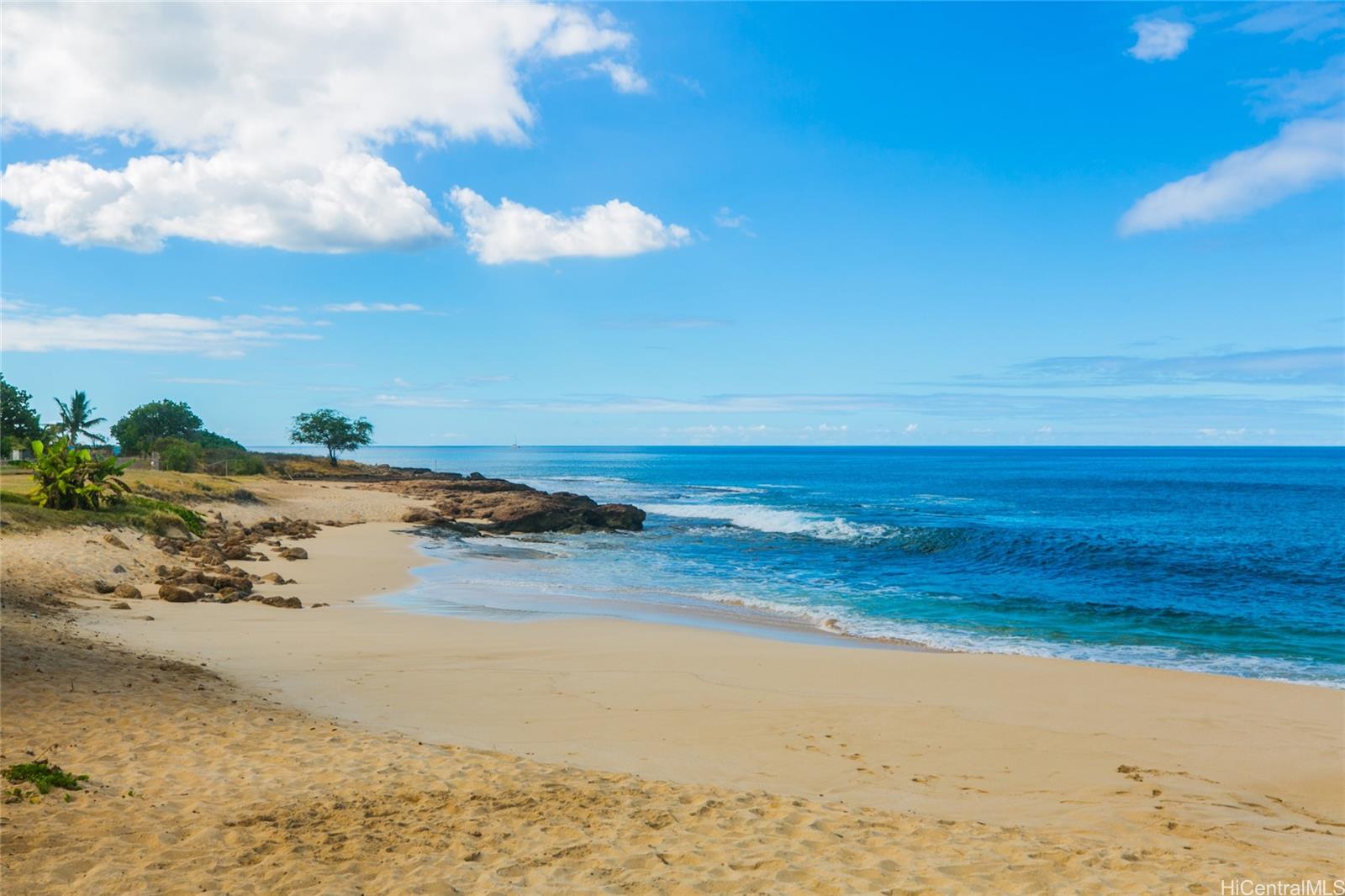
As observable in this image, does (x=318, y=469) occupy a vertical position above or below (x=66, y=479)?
below

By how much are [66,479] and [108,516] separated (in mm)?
2246

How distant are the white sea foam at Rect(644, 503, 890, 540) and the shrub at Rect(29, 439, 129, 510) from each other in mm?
28929

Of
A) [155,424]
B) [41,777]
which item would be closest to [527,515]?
[41,777]

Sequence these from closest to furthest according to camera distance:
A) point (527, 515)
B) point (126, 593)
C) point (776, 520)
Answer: point (126, 593) < point (527, 515) < point (776, 520)

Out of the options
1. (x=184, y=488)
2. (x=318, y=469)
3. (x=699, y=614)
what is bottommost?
(x=699, y=614)

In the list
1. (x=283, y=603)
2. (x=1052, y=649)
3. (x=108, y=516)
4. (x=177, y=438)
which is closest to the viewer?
(x=1052, y=649)

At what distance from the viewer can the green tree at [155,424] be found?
79.3 m

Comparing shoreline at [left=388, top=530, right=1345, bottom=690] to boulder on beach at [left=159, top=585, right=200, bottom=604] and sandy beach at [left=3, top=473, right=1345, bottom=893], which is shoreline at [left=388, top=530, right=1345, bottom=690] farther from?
boulder on beach at [left=159, top=585, right=200, bottom=604]

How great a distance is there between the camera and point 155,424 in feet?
272

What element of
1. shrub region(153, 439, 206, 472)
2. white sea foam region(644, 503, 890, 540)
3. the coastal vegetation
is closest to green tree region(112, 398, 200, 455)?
the coastal vegetation

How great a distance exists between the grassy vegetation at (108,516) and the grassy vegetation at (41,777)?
17.6m

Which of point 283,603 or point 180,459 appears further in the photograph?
point 180,459

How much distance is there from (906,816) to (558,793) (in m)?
3.21

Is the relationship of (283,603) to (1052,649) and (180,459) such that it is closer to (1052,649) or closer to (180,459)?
(1052,649)
